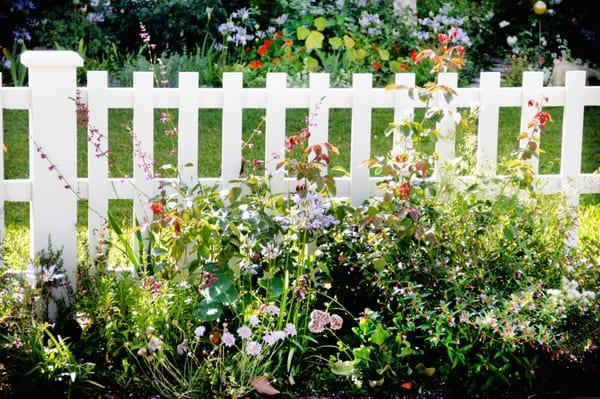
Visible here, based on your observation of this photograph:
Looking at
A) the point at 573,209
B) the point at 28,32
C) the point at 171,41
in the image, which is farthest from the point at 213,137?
the point at 573,209

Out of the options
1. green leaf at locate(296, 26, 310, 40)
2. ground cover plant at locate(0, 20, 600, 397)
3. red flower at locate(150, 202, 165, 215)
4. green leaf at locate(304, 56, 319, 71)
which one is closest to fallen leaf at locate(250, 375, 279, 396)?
ground cover plant at locate(0, 20, 600, 397)

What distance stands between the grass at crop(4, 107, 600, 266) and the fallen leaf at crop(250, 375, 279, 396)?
2.07 m

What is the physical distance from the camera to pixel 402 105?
4523mm

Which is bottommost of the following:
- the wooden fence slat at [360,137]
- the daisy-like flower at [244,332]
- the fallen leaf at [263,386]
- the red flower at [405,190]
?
the fallen leaf at [263,386]

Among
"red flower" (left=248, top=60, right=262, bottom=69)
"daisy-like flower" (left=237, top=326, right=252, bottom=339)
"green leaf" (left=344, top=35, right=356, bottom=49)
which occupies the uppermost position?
"green leaf" (left=344, top=35, right=356, bottom=49)

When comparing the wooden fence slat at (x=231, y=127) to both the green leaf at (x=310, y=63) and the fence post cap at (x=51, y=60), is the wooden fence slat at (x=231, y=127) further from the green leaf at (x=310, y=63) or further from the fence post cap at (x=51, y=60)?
the green leaf at (x=310, y=63)

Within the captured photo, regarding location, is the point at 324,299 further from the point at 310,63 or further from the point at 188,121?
the point at 310,63

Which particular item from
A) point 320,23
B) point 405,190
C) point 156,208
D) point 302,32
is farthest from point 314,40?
point 156,208

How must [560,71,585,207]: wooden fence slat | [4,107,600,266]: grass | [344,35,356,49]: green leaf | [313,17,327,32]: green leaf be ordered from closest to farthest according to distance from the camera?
1. [560,71,585,207]: wooden fence slat
2. [4,107,600,266]: grass
3. [344,35,356,49]: green leaf
4. [313,17,327,32]: green leaf

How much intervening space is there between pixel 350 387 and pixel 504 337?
0.60 m

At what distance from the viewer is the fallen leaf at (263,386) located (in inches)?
145

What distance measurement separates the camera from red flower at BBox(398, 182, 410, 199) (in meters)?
4.12

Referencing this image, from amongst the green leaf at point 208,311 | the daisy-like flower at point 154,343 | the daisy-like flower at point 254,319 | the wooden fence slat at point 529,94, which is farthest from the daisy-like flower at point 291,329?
the wooden fence slat at point 529,94

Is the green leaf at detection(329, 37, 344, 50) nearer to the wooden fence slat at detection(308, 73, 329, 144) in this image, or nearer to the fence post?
the wooden fence slat at detection(308, 73, 329, 144)
